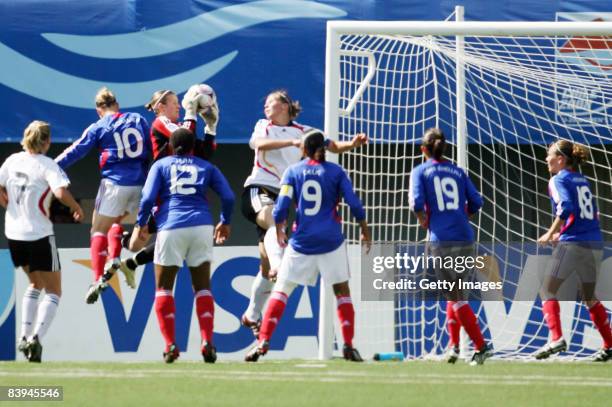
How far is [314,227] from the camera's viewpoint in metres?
10.1

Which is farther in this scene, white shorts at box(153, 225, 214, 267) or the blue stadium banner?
the blue stadium banner

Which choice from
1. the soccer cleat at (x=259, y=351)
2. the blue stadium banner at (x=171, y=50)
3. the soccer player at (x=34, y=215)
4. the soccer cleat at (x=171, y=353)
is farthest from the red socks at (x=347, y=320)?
the blue stadium banner at (x=171, y=50)

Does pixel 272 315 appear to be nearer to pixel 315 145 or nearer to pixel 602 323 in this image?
pixel 315 145

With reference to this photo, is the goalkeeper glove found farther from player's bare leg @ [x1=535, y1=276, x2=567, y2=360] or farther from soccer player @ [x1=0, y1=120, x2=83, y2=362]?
player's bare leg @ [x1=535, y1=276, x2=567, y2=360]

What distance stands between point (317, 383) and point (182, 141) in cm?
253

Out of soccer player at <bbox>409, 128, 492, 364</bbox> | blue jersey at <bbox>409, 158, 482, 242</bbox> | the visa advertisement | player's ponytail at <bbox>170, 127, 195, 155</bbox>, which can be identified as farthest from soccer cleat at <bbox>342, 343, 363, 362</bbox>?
the visa advertisement

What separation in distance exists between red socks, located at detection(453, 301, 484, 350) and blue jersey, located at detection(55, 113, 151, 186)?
3101 mm

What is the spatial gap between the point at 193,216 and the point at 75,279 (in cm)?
486

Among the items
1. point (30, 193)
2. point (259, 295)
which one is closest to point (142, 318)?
point (259, 295)

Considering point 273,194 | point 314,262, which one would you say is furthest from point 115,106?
point 314,262

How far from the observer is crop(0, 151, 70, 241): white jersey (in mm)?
10672

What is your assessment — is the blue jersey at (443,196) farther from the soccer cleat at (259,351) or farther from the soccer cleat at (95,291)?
the soccer cleat at (95,291)

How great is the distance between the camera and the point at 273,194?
1116 cm

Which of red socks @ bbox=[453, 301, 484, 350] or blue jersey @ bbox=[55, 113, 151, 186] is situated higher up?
blue jersey @ bbox=[55, 113, 151, 186]
